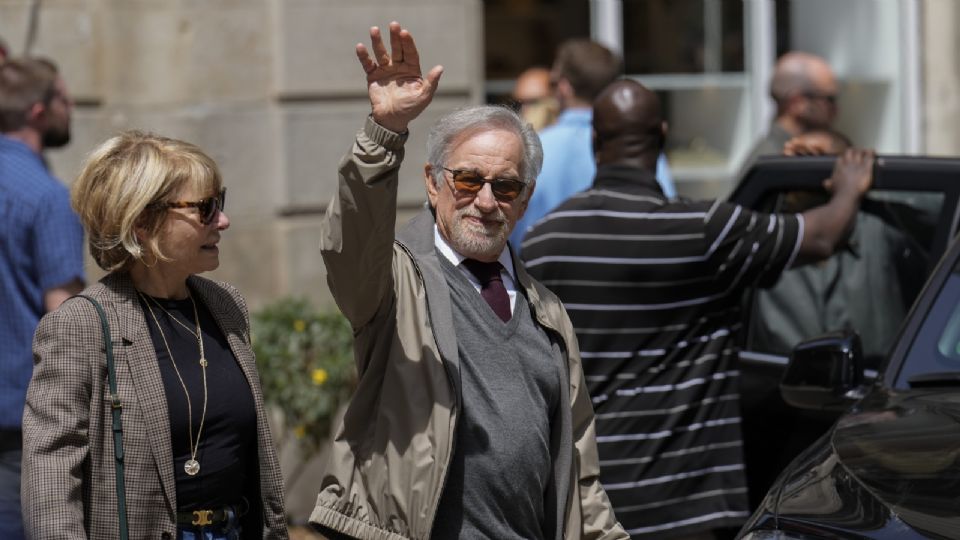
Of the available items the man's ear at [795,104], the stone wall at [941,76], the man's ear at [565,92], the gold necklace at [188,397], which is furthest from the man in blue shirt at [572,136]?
the stone wall at [941,76]

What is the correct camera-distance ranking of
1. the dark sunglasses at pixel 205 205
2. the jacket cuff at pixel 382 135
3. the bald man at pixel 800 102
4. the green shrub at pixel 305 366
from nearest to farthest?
the jacket cuff at pixel 382 135 < the dark sunglasses at pixel 205 205 < the bald man at pixel 800 102 < the green shrub at pixel 305 366

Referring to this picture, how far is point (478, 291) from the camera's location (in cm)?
339

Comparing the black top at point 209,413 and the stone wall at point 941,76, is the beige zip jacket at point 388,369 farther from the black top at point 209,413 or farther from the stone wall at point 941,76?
the stone wall at point 941,76

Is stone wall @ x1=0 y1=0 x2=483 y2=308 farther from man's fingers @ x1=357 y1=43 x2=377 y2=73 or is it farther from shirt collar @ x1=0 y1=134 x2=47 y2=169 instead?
man's fingers @ x1=357 y1=43 x2=377 y2=73

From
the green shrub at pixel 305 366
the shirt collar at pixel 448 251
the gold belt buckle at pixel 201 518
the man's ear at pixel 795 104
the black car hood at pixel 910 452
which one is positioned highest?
the man's ear at pixel 795 104

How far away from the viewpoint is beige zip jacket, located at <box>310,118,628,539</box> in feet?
9.94

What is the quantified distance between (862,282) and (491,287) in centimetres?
196

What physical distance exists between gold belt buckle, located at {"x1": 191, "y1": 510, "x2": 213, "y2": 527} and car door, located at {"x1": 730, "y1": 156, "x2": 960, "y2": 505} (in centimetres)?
203

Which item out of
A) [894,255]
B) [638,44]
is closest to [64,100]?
Answer: [894,255]

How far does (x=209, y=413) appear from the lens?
328cm

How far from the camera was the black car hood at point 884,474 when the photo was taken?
3018 millimetres

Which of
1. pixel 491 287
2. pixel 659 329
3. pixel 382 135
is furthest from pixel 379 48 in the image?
pixel 659 329

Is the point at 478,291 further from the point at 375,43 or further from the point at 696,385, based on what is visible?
Result: the point at 696,385

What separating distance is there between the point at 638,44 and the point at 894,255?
14.7 feet
